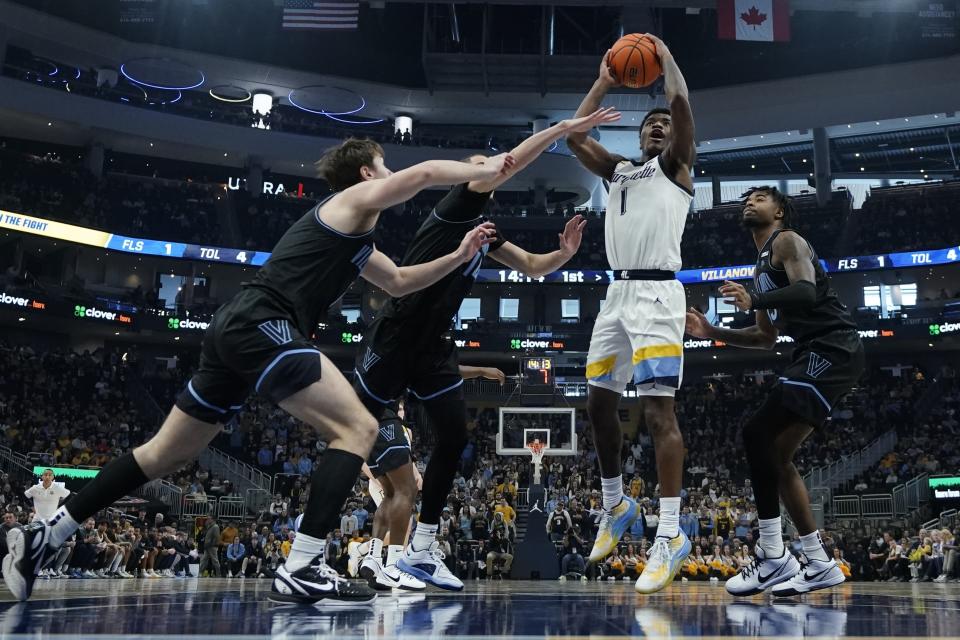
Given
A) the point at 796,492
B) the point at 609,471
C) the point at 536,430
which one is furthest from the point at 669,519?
the point at 536,430

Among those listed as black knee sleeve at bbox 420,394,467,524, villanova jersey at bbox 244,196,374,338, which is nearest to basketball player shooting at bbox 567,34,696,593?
black knee sleeve at bbox 420,394,467,524

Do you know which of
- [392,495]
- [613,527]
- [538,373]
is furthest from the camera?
[538,373]

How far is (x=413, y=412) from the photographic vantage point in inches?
1235

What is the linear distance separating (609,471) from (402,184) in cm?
258

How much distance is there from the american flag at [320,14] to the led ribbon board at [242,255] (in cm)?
1012

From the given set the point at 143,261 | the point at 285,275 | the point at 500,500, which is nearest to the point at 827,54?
the point at 500,500

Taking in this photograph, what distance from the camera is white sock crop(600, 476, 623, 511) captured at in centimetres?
555

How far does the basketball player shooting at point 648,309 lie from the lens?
511cm

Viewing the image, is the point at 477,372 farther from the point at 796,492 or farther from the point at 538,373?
the point at 538,373

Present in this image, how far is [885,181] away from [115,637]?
139 ft

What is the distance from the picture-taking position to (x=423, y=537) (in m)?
5.64

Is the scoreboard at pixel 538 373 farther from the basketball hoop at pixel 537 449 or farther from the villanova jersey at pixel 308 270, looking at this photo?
the villanova jersey at pixel 308 270

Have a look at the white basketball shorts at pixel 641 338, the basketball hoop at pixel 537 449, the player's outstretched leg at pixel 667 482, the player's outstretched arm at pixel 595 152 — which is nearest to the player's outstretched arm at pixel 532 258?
the player's outstretched arm at pixel 595 152

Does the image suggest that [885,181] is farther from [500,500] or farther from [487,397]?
[500,500]
